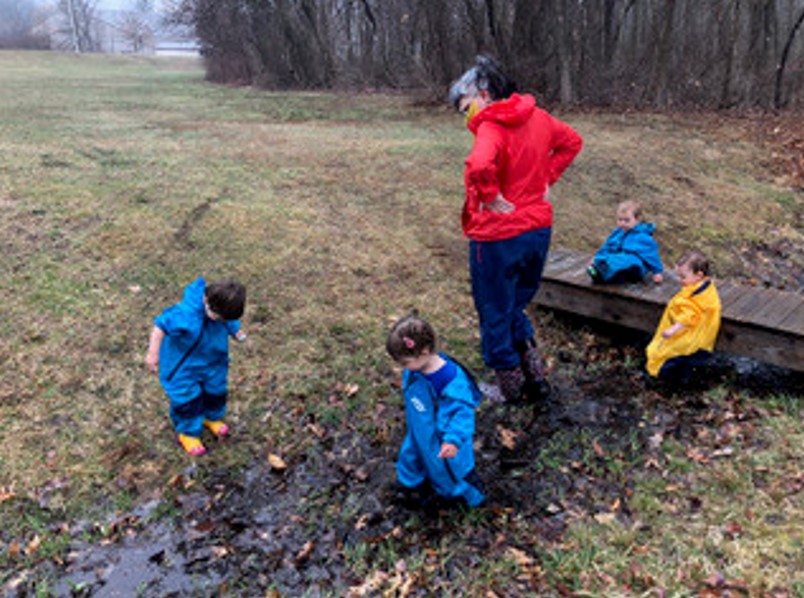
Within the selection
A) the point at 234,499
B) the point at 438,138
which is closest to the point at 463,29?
the point at 438,138

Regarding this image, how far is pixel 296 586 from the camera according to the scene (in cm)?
329

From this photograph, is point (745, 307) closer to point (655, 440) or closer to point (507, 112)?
point (655, 440)

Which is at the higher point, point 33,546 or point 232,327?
point 232,327

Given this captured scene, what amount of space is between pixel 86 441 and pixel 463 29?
15699 millimetres

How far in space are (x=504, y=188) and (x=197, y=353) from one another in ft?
6.76

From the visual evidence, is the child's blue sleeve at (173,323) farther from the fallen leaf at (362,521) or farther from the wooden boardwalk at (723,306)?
the wooden boardwalk at (723,306)

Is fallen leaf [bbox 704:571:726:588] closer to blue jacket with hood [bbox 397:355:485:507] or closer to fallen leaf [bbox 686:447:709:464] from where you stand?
fallen leaf [bbox 686:447:709:464]

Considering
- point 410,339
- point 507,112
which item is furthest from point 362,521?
point 507,112

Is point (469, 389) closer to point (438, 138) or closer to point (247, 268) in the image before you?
point (247, 268)

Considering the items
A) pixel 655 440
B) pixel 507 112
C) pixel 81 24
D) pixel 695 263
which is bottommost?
pixel 655 440

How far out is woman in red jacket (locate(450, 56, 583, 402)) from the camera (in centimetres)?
371

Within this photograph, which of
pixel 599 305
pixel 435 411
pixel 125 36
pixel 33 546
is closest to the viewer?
pixel 435 411

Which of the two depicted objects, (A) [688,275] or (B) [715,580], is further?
(A) [688,275]

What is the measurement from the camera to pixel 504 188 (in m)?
3.88
